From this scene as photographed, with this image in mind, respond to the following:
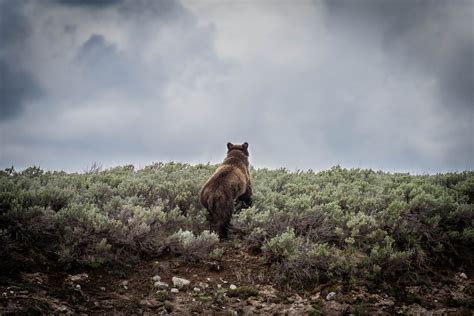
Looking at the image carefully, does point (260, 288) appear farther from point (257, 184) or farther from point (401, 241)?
point (257, 184)

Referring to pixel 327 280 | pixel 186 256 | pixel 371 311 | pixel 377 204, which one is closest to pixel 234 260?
pixel 186 256

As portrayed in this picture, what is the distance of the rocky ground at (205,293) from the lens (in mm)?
6312

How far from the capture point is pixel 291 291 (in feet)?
24.0

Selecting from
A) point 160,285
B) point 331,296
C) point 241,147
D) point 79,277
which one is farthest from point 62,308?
point 241,147

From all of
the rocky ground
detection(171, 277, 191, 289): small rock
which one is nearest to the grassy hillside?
the rocky ground

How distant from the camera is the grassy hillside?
7.48 m

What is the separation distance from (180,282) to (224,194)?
260cm

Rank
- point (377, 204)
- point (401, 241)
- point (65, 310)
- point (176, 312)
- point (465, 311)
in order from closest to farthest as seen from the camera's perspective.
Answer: point (65, 310)
point (176, 312)
point (465, 311)
point (401, 241)
point (377, 204)

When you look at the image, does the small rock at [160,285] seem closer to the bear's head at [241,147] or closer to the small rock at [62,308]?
the small rock at [62,308]

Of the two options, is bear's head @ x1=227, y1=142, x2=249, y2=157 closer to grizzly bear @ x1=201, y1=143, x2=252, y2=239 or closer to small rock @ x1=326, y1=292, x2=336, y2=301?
grizzly bear @ x1=201, y1=143, x2=252, y2=239

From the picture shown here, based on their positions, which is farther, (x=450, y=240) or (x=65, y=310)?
(x=450, y=240)

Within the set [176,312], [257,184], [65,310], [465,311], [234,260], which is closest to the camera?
[65,310]

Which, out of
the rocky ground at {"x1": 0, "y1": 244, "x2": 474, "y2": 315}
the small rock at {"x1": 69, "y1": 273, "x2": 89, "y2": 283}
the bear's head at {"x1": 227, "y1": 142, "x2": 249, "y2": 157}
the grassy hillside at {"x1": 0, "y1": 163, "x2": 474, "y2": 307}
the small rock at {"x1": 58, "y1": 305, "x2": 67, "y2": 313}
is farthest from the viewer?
the bear's head at {"x1": 227, "y1": 142, "x2": 249, "y2": 157}

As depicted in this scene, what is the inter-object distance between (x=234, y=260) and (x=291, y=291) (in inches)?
50.8
